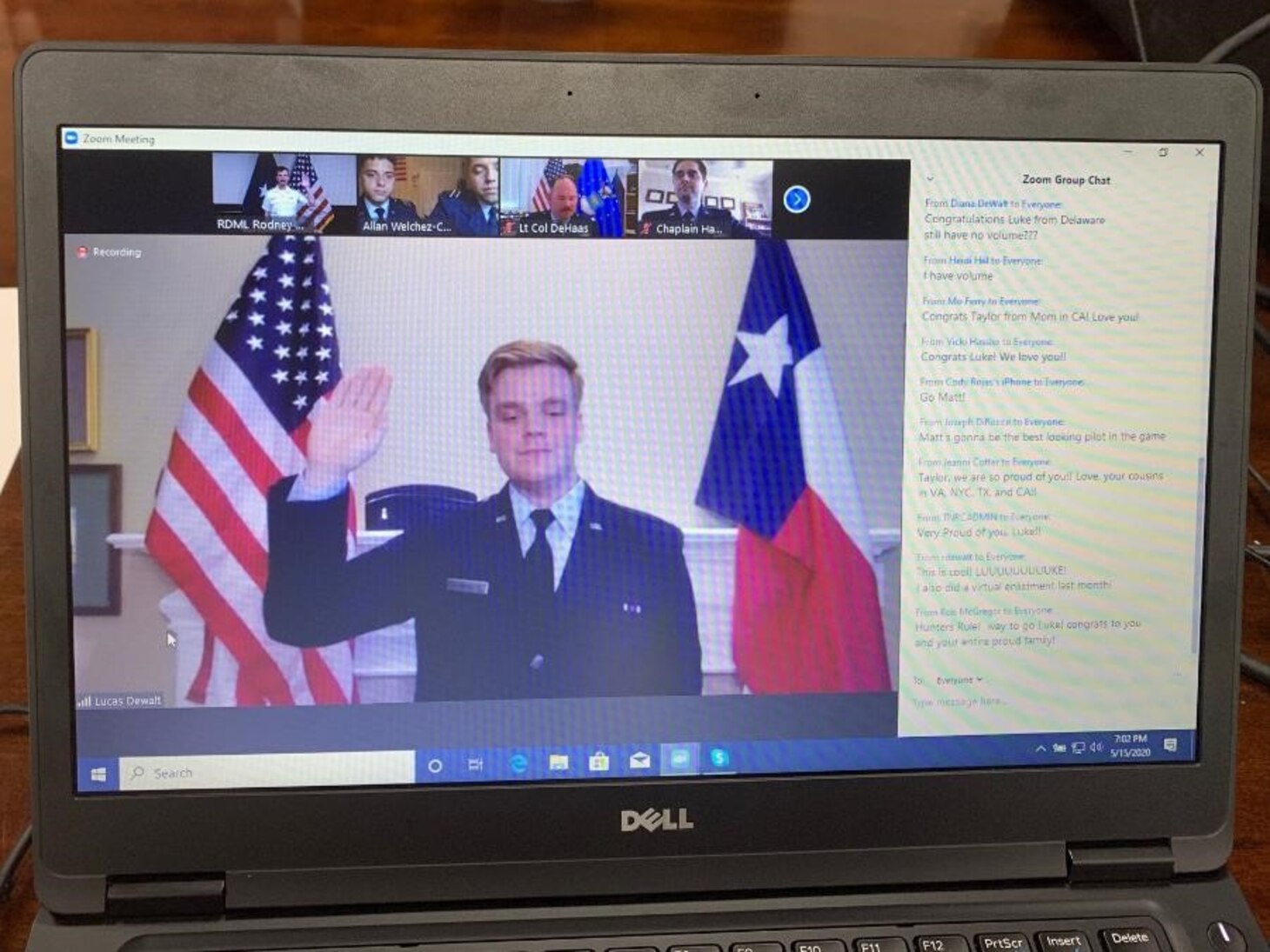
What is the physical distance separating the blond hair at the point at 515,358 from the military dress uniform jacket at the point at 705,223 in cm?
7

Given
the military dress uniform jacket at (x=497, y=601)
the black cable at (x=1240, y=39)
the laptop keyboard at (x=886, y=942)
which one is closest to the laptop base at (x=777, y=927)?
the laptop keyboard at (x=886, y=942)

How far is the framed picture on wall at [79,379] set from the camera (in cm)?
60

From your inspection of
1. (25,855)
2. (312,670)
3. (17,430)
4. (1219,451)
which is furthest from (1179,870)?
(17,430)

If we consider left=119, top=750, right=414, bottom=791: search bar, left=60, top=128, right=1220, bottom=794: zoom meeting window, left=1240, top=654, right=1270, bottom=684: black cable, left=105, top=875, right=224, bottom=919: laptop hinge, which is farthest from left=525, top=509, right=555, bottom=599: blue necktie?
left=1240, top=654, right=1270, bottom=684: black cable

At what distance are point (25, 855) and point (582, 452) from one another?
36cm

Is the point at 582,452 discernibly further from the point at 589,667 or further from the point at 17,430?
the point at 17,430

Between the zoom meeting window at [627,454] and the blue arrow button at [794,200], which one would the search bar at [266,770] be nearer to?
the zoom meeting window at [627,454]

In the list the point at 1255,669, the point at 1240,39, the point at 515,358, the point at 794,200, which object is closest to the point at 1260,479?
the point at 1255,669

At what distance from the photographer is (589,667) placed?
63 cm

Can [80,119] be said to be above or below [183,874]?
above

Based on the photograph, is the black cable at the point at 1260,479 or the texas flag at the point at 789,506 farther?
the black cable at the point at 1260,479

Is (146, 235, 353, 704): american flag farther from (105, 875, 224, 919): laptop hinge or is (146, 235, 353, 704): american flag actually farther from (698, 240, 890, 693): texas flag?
(698, 240, 890, 693): texas flag

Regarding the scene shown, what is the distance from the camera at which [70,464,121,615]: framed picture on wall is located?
0.60 metres

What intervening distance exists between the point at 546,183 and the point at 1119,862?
0.45 m
